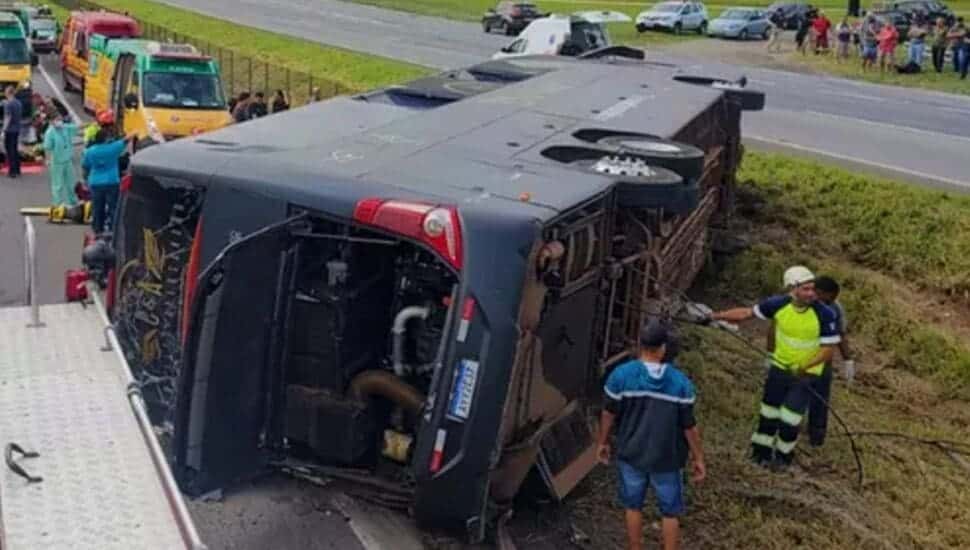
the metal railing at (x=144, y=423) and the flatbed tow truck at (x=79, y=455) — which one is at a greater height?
the metal railing at (x=144, y=423)

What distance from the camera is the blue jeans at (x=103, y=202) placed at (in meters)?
14.2

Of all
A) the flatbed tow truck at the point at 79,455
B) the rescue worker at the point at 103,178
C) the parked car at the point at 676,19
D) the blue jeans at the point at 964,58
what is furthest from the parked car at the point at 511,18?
the flatbed tow truck at the point at 79,455

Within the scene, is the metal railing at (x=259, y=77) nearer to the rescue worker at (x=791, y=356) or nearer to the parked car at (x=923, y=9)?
the rescue worker at (x=791, y=356)

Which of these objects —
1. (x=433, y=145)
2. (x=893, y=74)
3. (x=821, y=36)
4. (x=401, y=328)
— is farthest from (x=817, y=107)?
(x=401, y=328)

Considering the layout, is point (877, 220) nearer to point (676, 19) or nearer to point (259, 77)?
point (259, 77)

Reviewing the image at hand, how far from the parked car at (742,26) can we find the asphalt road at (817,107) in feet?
26.5

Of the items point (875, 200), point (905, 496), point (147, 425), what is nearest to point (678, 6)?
point (875, 200)

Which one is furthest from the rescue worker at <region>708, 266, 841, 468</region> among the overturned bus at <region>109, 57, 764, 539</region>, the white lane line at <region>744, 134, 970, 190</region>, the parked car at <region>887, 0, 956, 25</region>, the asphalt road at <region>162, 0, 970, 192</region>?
the parked car at <region>887, 0, 956, 25</region>

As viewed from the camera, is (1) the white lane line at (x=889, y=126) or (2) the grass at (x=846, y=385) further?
(1) the white lane line at (x=889, y=126)

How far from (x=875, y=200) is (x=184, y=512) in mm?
11939

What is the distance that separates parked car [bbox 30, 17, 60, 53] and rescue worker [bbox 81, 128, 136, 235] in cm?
2482

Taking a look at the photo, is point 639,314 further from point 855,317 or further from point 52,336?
point 855,317

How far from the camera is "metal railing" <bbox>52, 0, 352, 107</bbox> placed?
2658 centimetres

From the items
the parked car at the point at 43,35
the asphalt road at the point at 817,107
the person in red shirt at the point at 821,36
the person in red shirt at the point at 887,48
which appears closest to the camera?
the asphalt road at the point at 817,107
